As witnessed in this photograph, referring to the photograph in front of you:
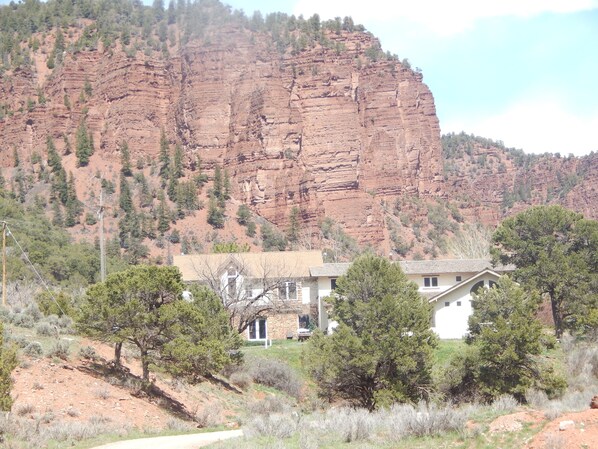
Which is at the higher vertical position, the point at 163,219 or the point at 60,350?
the point at 163,219

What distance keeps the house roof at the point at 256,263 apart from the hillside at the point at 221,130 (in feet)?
Answer: 118

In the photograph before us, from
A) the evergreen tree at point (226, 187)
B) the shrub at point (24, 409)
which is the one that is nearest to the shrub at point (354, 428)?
the shrub at point (24, 409)

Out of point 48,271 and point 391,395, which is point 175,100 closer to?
point 48,271

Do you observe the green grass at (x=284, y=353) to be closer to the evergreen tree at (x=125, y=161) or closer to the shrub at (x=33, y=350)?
the shrub at (x=33, y=350)

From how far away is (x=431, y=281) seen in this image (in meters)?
57.1

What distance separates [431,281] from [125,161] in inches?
2820

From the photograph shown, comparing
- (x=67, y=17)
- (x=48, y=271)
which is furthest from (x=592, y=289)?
(x=67, y=17)

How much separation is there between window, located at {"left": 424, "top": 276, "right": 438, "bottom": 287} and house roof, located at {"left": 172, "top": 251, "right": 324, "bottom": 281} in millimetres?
8780

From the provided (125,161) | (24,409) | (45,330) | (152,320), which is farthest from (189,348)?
(125,161)

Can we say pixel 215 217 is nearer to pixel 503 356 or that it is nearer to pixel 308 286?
pixel 308 286

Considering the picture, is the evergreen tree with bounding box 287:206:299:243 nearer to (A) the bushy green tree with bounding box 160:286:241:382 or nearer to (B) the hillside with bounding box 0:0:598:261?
(B) the hillside with bounding box 0:0:598:261

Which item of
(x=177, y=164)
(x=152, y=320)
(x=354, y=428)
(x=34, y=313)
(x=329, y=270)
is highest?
(x=177, y=164)

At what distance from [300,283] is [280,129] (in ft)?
215

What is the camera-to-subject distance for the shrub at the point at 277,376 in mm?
39281
